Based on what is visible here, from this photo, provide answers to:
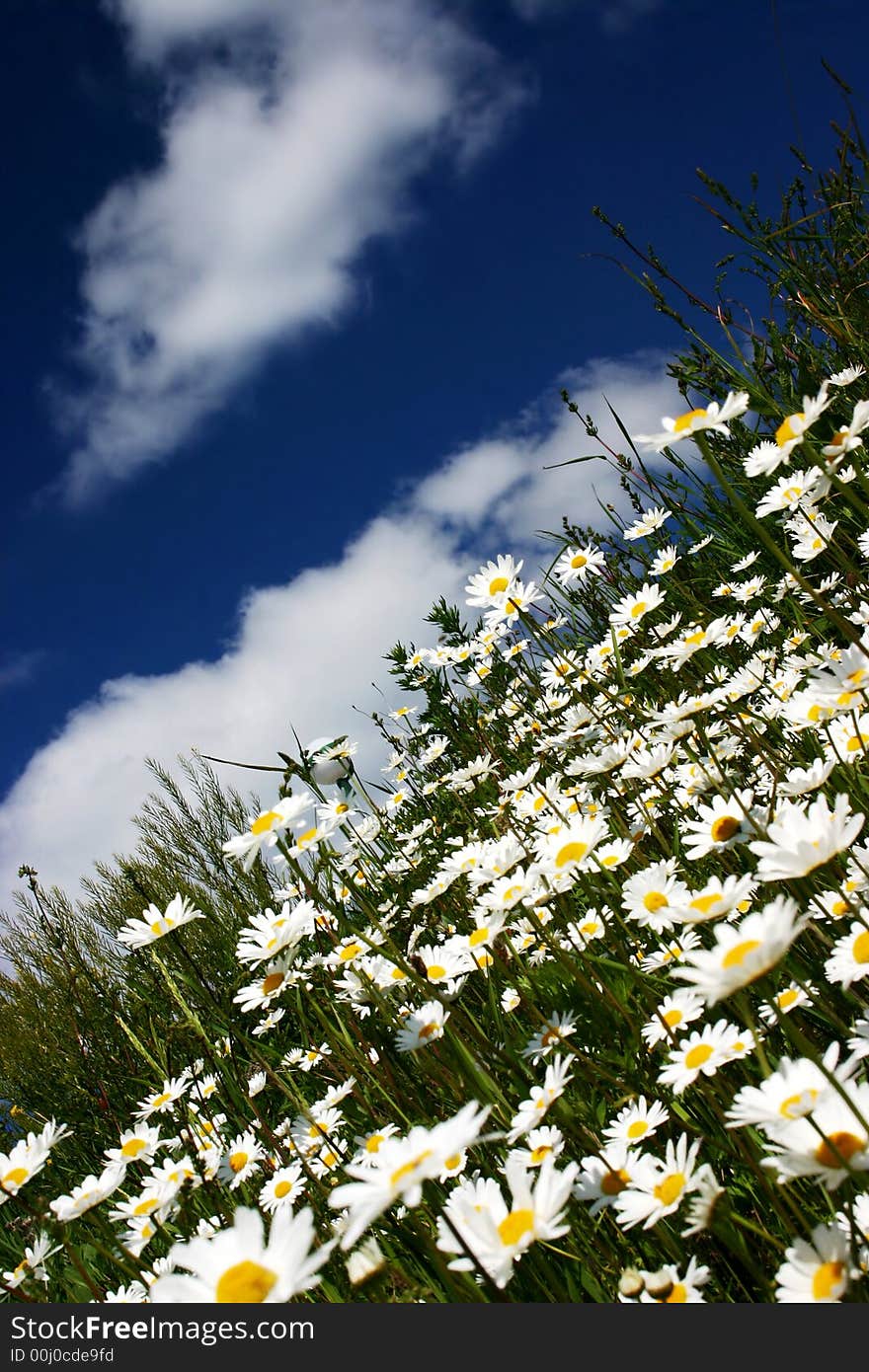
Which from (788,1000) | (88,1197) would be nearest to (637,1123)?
(788,1000)

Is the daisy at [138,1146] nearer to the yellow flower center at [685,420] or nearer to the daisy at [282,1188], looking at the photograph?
the daisy at [282,1188]

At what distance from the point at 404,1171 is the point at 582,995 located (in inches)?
53.1

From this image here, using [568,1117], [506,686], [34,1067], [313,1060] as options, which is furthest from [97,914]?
[568,1117]

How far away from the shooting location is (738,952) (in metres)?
1.02

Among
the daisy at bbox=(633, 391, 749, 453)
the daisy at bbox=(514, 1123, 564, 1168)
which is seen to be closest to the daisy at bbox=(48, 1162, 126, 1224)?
the daisy at bbox=(514, 1123, 564, 1168)

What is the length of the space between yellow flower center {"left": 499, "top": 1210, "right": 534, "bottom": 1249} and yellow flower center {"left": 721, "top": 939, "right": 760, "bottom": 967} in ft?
1.50

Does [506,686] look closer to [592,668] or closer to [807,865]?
→ [592,668]

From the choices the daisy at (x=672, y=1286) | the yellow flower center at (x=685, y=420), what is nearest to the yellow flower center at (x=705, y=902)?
the daisy at (x=672, y=1286)

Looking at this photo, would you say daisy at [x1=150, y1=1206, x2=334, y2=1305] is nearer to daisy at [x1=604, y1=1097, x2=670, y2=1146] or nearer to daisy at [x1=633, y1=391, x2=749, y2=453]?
daisy at [x1=604, y1=1097, x2=670, y2=1146]

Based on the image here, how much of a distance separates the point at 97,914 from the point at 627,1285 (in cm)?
642

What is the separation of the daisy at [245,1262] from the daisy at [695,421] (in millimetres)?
1454

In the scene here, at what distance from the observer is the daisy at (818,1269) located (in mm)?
932

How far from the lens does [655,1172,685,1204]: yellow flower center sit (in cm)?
129

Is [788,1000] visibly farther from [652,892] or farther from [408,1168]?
[408,1168]
